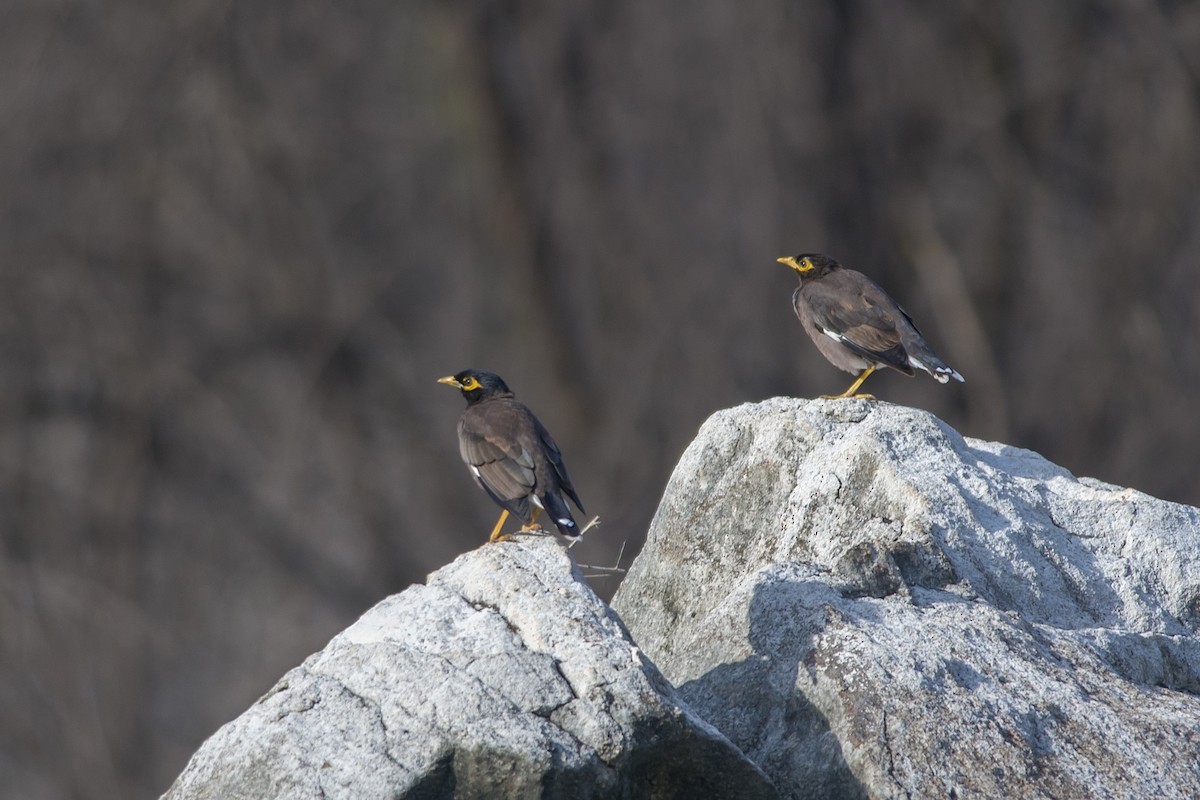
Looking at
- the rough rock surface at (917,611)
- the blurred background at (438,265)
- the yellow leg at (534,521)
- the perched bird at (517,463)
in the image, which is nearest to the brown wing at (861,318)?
the rough rock surface at (917,611)

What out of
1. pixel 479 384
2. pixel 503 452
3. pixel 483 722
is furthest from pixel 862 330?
pixel 483 722

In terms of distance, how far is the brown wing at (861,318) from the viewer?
10.2 meters

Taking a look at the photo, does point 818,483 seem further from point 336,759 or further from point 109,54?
point 109,54

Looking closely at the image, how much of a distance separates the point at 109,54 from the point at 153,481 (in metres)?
5.20

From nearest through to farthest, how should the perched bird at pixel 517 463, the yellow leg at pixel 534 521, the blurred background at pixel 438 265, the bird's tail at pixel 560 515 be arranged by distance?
the yellow leg at pixel 534 521
the bird's tail at pixel 560 515
the perched bird at pixel 517 463
the blurred background at pixel 438 265

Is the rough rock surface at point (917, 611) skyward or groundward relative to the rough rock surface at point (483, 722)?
groundward

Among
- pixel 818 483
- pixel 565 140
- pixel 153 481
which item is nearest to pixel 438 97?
pixel 565 140

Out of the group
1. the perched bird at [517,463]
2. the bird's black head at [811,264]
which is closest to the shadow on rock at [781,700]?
the perched bird at [517,463]

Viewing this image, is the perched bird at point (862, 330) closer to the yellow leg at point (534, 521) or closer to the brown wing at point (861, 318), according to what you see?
the brown wing at point (861, 318)

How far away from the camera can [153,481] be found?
24.4 m

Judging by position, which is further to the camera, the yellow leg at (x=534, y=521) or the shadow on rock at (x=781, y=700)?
the yellow leg at (x=534, y=521)

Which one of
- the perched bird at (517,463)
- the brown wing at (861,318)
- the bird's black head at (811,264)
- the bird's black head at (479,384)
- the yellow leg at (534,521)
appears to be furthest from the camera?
the bird's black head at (811,264)

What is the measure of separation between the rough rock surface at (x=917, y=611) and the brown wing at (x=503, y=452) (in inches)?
23.1

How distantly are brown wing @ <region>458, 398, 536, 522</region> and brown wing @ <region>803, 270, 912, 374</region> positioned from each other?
1977 mm
